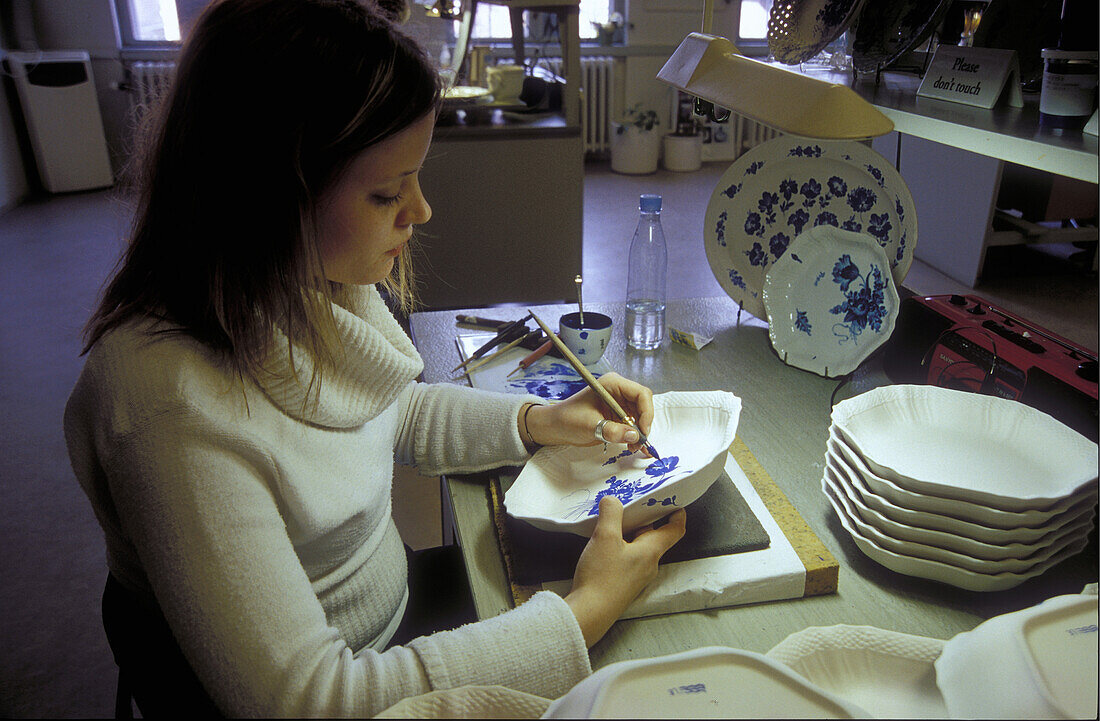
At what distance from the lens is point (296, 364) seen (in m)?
0.76

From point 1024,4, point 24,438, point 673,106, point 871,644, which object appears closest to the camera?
point 871,644

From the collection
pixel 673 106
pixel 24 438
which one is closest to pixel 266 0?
pixel 24 438

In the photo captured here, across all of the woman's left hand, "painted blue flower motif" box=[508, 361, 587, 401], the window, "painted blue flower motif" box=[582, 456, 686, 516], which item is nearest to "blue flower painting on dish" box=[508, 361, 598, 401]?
"painted blue flower motif" box=[508, 361, 587, 401]

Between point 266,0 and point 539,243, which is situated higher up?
point 266,0

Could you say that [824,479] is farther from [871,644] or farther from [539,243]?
[539,243]

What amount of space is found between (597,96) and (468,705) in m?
5.93

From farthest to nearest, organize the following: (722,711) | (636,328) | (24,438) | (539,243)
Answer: (539,243) → (24,438) → (636,328) → (722,711)

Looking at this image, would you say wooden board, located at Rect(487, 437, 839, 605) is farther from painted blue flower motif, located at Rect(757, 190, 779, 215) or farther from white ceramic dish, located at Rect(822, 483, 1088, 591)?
painted blue flower motif, located at Rect(757, 190, 779, 215)

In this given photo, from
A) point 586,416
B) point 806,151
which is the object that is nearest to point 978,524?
point 586,416

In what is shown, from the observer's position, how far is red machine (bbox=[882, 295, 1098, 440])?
879 mm

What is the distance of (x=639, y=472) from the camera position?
0.90 meters

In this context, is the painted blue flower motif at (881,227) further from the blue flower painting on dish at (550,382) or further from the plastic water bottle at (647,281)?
the blue flower painting on dish at (550,382)

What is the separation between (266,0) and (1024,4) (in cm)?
98

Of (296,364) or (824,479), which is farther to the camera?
(824,479)
